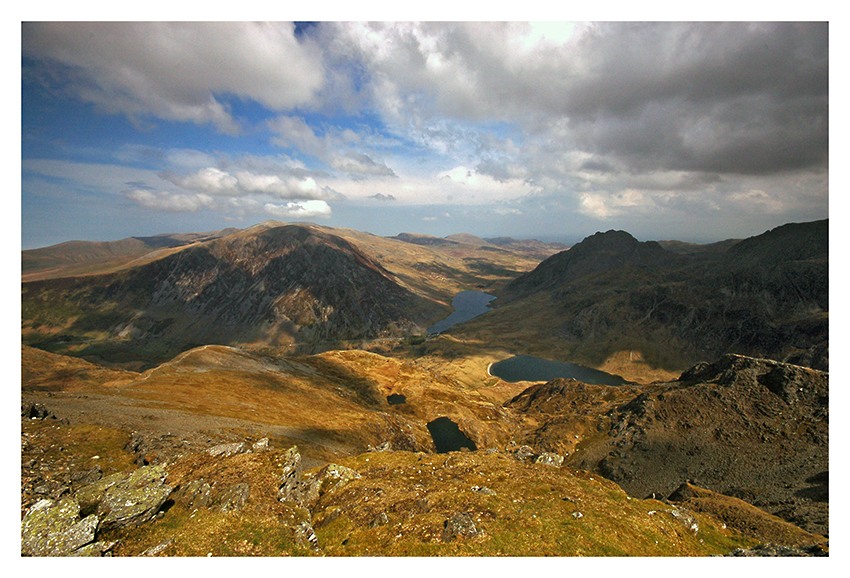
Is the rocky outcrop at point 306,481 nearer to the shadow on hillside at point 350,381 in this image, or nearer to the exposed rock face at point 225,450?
the exposed rock face at point 225,450

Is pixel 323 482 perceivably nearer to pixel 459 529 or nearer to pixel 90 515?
pixel 459 529

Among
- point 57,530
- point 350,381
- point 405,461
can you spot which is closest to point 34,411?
point 57,530

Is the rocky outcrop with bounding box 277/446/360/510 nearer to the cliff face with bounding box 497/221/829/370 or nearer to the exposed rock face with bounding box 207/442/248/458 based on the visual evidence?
the exposed rock face with bounding box 207/442/248/458

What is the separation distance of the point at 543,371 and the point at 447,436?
95.2 m

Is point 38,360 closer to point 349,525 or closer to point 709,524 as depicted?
point 349,525

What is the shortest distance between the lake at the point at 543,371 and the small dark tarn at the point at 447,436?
236ft

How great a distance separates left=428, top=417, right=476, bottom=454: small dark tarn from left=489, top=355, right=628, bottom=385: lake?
236 ft

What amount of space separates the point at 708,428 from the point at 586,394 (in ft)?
84.5

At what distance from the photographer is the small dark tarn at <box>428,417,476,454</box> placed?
69625 millimetres

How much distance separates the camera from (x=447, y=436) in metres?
73.0

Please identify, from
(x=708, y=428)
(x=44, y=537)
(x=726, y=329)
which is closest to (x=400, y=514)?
(x=44, y=537)

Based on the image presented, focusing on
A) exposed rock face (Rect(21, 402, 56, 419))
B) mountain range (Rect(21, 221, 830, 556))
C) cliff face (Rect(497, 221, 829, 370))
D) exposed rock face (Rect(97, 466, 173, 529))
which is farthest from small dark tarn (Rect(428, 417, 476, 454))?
cliff face (Rect(497, 221, 829, 370))

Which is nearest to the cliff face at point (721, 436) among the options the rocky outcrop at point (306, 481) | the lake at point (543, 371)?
the rocky outcrop at point (306, 481)

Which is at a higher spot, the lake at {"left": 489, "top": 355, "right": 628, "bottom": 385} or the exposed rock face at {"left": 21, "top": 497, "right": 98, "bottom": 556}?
the exposed rock face at {"left": 21, "top": 497, "right": 98, "bottom": 556}
